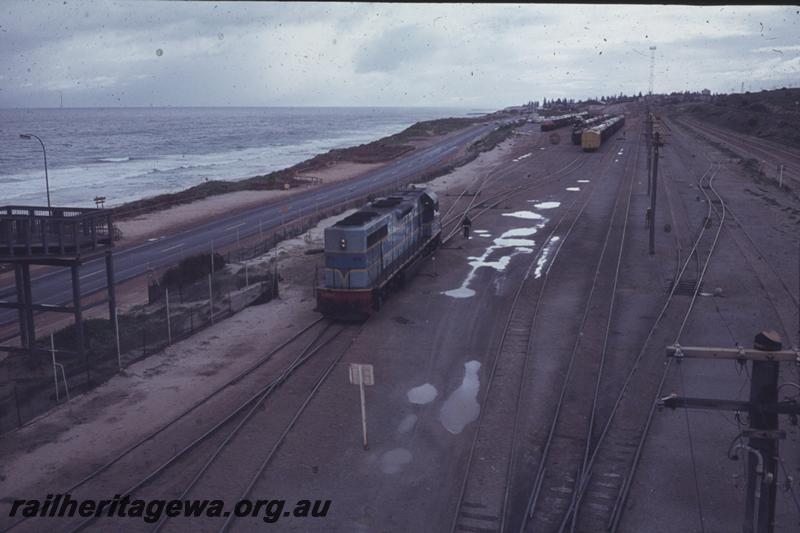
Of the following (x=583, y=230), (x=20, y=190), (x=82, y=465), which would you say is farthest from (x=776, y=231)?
(x=20, y=190)

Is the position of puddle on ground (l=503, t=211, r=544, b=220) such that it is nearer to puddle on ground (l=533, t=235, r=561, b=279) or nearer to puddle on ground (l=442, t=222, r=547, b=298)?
puddle on ground (l=442, t=222, r=547, b=298)

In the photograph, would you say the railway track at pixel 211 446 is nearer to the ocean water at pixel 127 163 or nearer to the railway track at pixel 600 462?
the railway track at pixel 600 462

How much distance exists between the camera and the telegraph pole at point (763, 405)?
7.90 metres

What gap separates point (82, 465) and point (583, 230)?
106 feet

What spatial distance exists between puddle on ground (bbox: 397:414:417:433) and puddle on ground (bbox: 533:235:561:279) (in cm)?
1506

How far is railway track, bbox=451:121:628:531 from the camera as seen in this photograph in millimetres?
12617

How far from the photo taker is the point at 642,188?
2229 inches

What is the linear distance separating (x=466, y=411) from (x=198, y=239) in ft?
109

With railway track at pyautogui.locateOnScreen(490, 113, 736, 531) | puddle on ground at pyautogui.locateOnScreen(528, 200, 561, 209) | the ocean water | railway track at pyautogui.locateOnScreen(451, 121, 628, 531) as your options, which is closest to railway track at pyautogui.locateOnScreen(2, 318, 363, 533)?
railway track at pyautogui.locateOnScreen(451, 121, 628, 531)

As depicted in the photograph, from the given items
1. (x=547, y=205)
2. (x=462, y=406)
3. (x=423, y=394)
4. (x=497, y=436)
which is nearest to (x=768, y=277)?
(x=462, y=406)

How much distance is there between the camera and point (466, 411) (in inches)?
679

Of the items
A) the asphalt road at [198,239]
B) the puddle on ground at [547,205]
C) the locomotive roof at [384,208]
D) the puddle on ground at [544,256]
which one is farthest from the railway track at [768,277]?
the asphalt road at [198,239]

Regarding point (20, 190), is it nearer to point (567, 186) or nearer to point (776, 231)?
point (567, 186)

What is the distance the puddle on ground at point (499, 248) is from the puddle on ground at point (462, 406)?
8.81 meters
